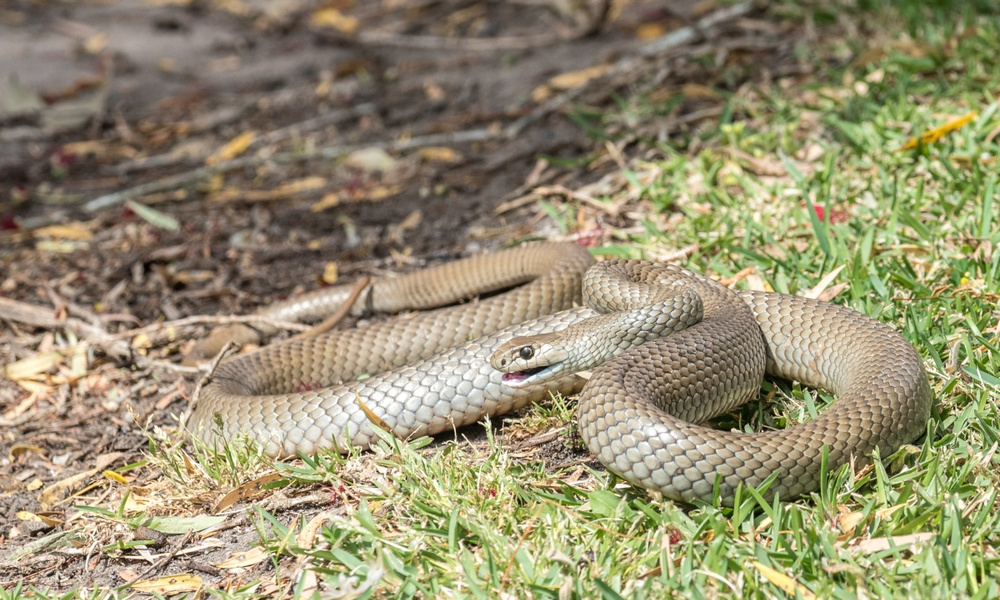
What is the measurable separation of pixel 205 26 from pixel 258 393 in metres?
9.15

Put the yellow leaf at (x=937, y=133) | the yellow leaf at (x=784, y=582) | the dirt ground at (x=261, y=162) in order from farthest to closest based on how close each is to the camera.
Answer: the yellow leaf at (x=937, y=133) → the dirt ground at (x=261, y=162) → the yellow leaf at (x=784, y=582)

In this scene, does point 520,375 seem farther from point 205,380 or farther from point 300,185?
point 300,185

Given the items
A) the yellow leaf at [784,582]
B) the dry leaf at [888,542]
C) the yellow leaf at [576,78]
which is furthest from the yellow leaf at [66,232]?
the dry leaf at [888,542]

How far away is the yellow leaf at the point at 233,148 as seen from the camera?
340 inches

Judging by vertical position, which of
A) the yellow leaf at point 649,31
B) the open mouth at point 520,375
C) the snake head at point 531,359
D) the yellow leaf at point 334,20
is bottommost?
the yellow leaf at point 334,20

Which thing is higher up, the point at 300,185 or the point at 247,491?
the point at 247,491

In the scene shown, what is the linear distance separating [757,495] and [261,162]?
6.16 m

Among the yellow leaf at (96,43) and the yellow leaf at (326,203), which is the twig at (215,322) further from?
the yellow leaf at (96,43)

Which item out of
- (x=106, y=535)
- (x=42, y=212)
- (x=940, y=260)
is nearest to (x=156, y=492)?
(x=106, y=535)

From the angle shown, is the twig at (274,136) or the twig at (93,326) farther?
the twig at (274,136)

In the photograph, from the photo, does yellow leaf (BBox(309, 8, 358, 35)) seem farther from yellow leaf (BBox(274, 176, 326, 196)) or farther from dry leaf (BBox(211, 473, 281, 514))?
dry leaf (BBox(211, 473, 281, 514))

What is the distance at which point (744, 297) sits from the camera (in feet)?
14.7

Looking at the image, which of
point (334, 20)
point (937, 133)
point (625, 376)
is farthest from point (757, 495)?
point (334, 20)

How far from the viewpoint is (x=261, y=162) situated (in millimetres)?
8266
